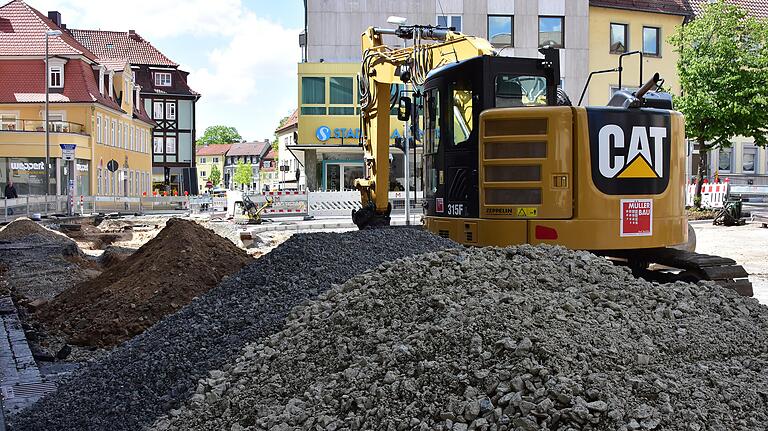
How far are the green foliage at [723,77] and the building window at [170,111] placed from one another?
59.0m

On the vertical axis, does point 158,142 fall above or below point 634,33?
below

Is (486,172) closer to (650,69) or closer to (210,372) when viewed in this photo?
(210,372)

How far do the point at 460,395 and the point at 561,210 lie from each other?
496 cm

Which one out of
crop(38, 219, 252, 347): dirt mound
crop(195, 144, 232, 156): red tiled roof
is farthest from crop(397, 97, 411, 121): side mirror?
crop(195, 144, 232, 156): red tiled roof

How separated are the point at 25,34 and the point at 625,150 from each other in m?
51.1

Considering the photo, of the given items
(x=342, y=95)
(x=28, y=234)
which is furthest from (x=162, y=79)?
(x=28, y=234)

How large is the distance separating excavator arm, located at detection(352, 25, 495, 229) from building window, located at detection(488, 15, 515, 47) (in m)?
27.5

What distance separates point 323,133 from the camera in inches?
1678

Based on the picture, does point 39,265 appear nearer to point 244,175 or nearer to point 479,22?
point 479,22

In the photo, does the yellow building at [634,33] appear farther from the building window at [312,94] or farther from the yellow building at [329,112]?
the building window at [312,94]

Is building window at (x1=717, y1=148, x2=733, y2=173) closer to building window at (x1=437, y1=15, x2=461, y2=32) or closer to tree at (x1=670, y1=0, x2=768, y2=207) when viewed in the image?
tree at (x1=670, y1=0, x2=768, y2=207)

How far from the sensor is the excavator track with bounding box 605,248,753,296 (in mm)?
8781

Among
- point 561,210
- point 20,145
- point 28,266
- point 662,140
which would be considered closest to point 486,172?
point 561,210

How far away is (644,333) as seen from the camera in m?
5.18
